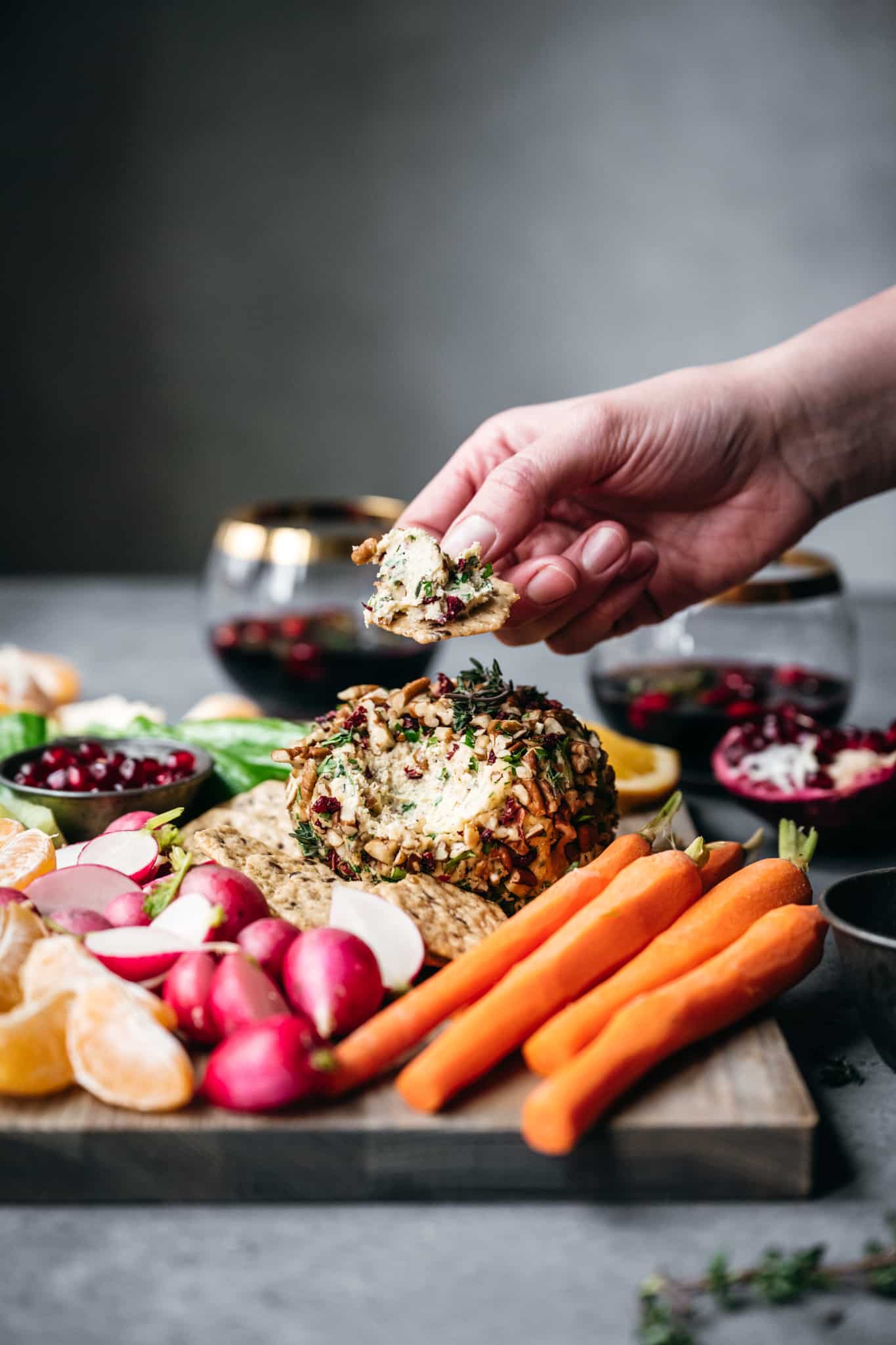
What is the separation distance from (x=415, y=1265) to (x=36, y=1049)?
51 centimetres

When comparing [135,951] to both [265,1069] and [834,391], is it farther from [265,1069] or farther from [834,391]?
[834,391]

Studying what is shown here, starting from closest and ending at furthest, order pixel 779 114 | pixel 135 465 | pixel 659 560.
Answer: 1. pixel 659 560
2. pixel 779 114
3. pixel 135 465

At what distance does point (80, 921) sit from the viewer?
180 cm

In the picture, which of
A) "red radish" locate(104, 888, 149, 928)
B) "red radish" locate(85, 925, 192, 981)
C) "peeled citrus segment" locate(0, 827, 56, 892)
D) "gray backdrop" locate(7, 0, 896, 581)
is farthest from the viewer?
"gray backdrop" locate(7, 0, 896, 581)

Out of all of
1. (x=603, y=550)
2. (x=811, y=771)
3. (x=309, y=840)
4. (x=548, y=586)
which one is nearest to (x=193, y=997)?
(x=309, y=840)

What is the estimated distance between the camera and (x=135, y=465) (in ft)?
23.7

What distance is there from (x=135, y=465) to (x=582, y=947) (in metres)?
6.04

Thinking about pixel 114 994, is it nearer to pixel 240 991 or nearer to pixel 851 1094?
pixel 240 991

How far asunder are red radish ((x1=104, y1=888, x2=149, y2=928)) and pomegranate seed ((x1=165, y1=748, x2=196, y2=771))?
727 millimetres

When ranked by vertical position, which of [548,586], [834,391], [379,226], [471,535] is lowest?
[548,586]

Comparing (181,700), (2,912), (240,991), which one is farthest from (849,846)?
(181,700)

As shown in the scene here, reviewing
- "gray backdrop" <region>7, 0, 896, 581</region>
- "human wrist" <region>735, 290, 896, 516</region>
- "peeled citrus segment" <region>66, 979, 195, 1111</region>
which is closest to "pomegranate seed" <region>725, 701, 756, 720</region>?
"human wrist" <region>735, 290, 896, 516</region>

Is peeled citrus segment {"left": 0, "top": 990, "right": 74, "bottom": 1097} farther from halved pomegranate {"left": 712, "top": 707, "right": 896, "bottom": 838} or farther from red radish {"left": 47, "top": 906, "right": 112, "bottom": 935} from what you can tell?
halved pomegranate {"left": 712, "top": 707, "right": 896, "bottom": 838}

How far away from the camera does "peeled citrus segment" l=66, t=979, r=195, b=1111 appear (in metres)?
1.50
